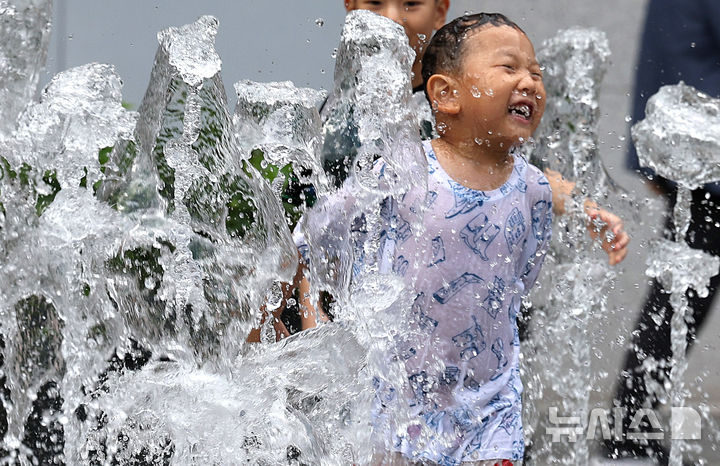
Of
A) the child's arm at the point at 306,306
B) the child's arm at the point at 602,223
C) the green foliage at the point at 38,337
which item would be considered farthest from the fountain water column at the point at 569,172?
the green foliage at the point at 38,337

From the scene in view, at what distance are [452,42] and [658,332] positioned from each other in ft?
→ 4.86

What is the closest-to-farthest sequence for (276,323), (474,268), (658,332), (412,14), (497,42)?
(474,268) < (497,42) < (276,323) < (412,14) < (658,332)

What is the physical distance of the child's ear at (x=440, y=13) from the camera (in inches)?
92.7

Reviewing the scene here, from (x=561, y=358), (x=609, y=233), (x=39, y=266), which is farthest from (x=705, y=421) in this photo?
(x=39, y=266)

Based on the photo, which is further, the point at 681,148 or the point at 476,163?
the point at 681,148

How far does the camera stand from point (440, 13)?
2.38m

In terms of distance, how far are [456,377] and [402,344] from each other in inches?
4.4

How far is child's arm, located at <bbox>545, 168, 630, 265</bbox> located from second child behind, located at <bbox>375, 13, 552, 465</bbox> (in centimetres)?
9

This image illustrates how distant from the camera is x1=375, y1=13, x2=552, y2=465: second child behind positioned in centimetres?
192

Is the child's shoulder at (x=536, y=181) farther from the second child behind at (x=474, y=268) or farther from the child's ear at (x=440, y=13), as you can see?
the child's ear at (x=440, y=13)

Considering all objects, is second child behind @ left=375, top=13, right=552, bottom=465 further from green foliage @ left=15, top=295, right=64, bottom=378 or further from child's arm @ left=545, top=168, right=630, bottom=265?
green foliage @ left=15, top=295, right=64, bottom=378

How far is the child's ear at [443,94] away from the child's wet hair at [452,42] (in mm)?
23

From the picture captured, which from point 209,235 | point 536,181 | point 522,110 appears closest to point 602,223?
point 536,181

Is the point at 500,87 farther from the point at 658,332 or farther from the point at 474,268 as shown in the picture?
the point at 658,332
